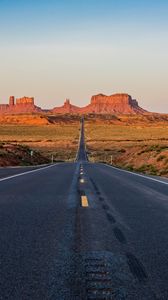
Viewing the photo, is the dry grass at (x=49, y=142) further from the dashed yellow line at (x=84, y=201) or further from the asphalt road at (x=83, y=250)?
the asphalt road at (x=83, y=250)

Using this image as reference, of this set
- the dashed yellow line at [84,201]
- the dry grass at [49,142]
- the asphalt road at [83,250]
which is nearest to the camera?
the asphalt road at [83,250]

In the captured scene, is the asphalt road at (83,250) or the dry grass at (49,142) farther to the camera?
the dry grass at (49,142)

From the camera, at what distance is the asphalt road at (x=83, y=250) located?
4.41 meters

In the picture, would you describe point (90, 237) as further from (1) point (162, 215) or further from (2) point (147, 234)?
(1) point (162, 215)

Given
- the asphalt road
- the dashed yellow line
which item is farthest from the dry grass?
the asphalt road

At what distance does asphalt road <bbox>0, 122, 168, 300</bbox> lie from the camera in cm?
441

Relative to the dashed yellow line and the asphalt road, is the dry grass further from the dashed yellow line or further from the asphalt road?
the asphalt road

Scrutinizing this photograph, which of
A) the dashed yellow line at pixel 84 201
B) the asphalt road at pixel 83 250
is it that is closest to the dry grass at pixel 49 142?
the dashed yellow line at pixel 84 201

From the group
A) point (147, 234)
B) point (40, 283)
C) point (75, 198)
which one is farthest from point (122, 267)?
point (75, 198)

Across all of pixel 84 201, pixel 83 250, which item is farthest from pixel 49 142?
pixel 83 250

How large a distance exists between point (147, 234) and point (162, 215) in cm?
208

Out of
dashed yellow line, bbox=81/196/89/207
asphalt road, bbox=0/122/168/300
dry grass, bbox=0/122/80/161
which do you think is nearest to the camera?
asphalt road, bbox=0/122/168/300

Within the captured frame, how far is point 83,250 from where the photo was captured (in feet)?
19.7

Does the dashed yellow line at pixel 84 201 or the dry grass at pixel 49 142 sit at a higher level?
the dry grass at pixel 49 142
